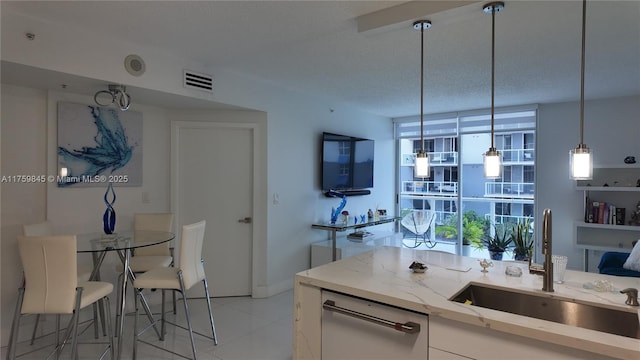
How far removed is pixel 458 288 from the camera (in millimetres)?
1766

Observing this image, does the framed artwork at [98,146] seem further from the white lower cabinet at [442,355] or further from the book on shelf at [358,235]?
the white lower cabinet at [442,355]

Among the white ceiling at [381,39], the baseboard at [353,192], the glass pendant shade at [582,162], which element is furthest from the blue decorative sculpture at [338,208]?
the glass pendant shade at [582,162]

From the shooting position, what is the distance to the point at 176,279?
9.05ft

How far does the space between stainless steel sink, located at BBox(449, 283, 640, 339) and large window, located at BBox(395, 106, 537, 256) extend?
13.9 ft

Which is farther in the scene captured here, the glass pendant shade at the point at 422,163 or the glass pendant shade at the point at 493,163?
the glass pendant shade at the point at 422,163

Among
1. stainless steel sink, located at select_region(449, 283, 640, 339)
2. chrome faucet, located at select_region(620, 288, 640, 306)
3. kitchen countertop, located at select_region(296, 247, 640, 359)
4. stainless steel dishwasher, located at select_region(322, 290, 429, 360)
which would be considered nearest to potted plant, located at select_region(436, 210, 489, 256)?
kitchen countertop, located at select_region(296, 247, 640, 359)

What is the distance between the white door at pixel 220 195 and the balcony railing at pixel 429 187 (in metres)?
3.38

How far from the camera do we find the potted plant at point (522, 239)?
16.9 ft

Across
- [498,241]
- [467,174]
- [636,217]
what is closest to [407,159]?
[467,174]

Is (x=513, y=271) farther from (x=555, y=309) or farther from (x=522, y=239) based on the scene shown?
(x=522, y=239)

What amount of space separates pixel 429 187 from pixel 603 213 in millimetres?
2405

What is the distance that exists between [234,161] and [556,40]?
324cm

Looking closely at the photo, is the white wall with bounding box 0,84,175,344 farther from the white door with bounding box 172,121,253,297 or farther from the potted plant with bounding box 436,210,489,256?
the potted plant with bounding box 436,210,489,256

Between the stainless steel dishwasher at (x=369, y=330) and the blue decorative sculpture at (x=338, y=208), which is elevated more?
the blue decorative sculpture at (x=338, y=208)
